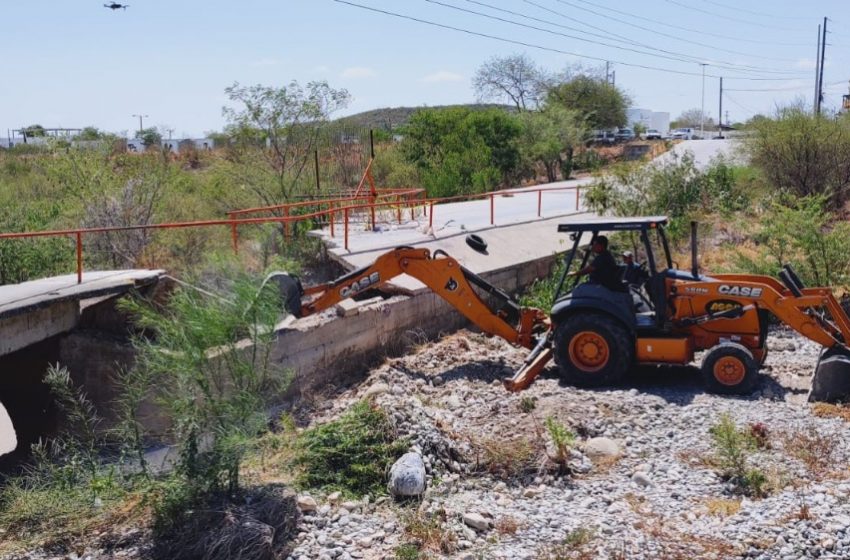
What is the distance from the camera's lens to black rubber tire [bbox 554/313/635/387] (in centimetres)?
1266

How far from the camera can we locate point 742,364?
40.2ft

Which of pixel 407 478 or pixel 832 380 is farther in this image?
pixel 832 380

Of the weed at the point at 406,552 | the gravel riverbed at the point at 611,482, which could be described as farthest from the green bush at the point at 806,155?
the weed at the point at 406,552

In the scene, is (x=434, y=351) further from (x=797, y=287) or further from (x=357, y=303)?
(x=797, y=287)

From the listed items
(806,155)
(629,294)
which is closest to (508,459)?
(629,294)

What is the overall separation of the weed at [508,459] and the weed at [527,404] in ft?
3.93

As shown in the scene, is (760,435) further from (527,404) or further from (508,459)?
(508,459)

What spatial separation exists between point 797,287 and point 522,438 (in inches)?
182

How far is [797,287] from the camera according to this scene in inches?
492

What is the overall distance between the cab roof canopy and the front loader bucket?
2801mm

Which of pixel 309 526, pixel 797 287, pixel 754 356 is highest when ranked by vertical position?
pixel 797 287

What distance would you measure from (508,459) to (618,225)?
408 cm

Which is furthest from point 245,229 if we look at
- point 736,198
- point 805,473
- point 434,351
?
point 736,198

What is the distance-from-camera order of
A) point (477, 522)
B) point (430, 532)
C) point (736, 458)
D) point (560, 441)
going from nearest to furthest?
point (430, 532), point (477, 522), point (736, 458), point (560, 441)
